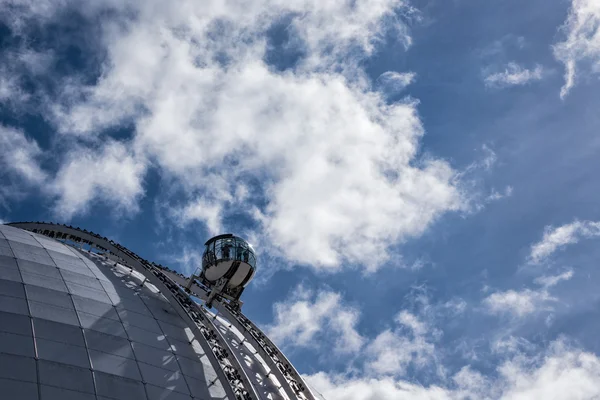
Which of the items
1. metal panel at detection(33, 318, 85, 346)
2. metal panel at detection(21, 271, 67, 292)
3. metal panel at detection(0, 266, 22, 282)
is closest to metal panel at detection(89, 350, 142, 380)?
metal panel at detection(33, 318, 85, 346)

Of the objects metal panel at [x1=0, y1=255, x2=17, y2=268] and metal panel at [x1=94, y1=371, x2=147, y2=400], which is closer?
metal panel at [x1=94, y1=371, x2=147, y2=400]

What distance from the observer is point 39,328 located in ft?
82.6

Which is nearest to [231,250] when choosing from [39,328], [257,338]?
[257,338]

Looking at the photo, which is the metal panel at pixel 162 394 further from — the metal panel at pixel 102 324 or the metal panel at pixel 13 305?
the metal panel at pixel 13 305

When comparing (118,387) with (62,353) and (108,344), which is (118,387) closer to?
(62,353)

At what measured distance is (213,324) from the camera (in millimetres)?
30938

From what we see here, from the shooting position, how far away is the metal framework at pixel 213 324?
1081 inches

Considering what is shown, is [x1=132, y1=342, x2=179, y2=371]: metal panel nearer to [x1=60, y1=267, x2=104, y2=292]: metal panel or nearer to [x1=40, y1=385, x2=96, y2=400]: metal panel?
[x1=40, y1=385, x2=96, y2=400]: metal panel

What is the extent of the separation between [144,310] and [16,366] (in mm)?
8384

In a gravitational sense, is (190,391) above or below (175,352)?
below

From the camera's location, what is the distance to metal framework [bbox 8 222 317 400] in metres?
27.5

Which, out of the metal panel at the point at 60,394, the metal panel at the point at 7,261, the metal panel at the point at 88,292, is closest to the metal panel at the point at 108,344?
the metal panel at the point at 60,394

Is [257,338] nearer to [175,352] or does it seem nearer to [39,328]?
[175,352]

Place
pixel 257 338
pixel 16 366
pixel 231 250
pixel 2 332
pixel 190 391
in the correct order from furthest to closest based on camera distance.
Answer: pixel 231 250 < pixel 257 338 < pixel 190 391 < pixel 2 332 < pixel 16 366
